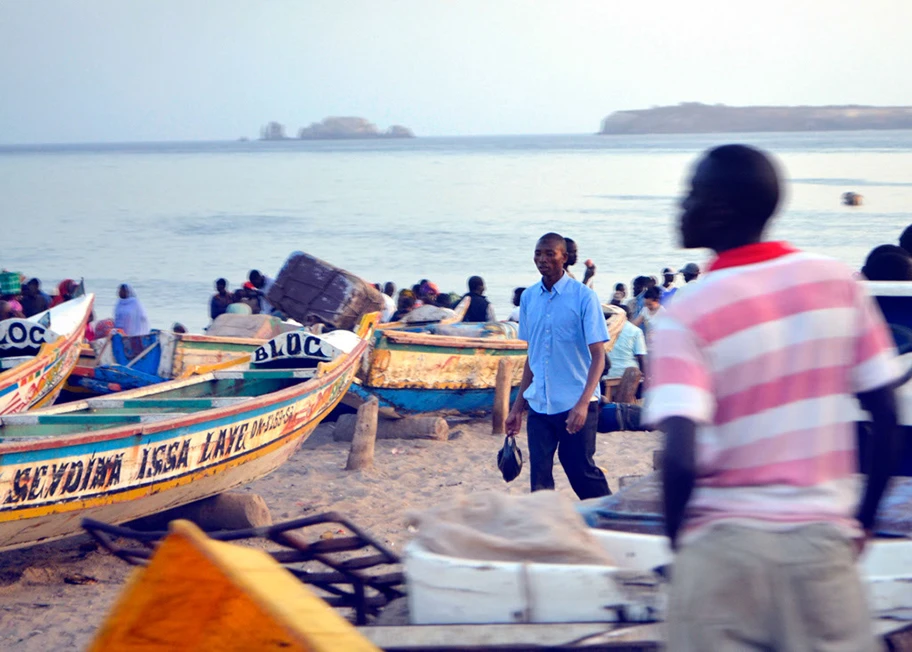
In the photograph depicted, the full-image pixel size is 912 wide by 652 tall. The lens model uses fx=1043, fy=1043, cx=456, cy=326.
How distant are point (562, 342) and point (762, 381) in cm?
364

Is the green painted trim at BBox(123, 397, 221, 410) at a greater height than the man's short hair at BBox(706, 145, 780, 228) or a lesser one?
lesser

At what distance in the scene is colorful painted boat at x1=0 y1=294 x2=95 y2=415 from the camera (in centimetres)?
936

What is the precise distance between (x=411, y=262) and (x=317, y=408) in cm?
3282

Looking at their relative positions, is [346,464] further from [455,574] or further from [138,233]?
[138,233]

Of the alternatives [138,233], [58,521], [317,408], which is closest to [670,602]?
[58,521]

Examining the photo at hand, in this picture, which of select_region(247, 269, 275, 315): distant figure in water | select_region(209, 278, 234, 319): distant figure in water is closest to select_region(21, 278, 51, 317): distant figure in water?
select_region(209, 278, 234, 319): distant figure in water

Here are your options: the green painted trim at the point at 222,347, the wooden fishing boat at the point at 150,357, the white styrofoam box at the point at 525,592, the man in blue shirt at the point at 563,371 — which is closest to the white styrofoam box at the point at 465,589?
the white styrofoam box at the point at 525,592

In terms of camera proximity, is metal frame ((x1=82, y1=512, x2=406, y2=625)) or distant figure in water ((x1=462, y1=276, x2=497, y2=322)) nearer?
metal frame ((x1=82, y1=512, x2=406, y2=625))

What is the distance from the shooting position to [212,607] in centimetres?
276

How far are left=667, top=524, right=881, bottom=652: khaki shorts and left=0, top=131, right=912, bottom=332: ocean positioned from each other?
0.75 m

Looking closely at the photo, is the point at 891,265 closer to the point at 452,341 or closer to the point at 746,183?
the point at 746,183

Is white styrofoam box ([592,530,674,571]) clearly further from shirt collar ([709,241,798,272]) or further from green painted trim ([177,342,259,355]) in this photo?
green painted trim ([177,342,259,355])

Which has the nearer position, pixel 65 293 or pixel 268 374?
pixel 268 374

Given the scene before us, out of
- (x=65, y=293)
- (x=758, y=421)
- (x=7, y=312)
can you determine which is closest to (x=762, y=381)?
(x=758, y=421)
